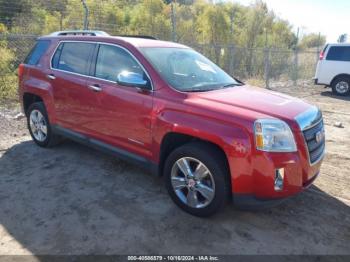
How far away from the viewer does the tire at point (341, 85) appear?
13.0 meters

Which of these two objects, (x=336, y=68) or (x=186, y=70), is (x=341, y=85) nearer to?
(x=336, y=68)

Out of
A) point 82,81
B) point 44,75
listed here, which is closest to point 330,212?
point 82,81

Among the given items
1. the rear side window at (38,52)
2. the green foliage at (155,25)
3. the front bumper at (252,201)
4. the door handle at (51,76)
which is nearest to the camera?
the front bumper at (252,201)

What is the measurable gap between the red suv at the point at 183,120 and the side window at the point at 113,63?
0.01 meters

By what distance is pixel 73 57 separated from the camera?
4.96 m

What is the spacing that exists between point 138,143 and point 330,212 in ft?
7.69

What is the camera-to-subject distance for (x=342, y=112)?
9820 mm

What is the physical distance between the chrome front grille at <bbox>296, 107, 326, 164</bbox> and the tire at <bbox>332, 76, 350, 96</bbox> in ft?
34.0

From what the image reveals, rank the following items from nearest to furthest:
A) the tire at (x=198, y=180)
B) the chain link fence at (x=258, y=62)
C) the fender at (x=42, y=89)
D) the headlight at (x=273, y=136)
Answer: the headlight at (x=273, y=136), the tire at (x=198, y=180), the fender at (x=42, y=89), the chain link fence at (x=258, y=62)

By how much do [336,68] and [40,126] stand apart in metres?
11.3

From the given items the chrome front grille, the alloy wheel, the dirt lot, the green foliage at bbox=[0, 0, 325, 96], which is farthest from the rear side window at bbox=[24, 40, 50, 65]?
the chrome front grille

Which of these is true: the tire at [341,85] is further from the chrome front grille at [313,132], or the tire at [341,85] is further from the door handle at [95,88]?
the door handle at [95,88]

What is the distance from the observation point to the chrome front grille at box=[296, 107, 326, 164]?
11.3 feet

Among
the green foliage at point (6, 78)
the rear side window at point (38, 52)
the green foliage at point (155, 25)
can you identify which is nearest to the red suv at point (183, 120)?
the rear side window at point (38, 52)
